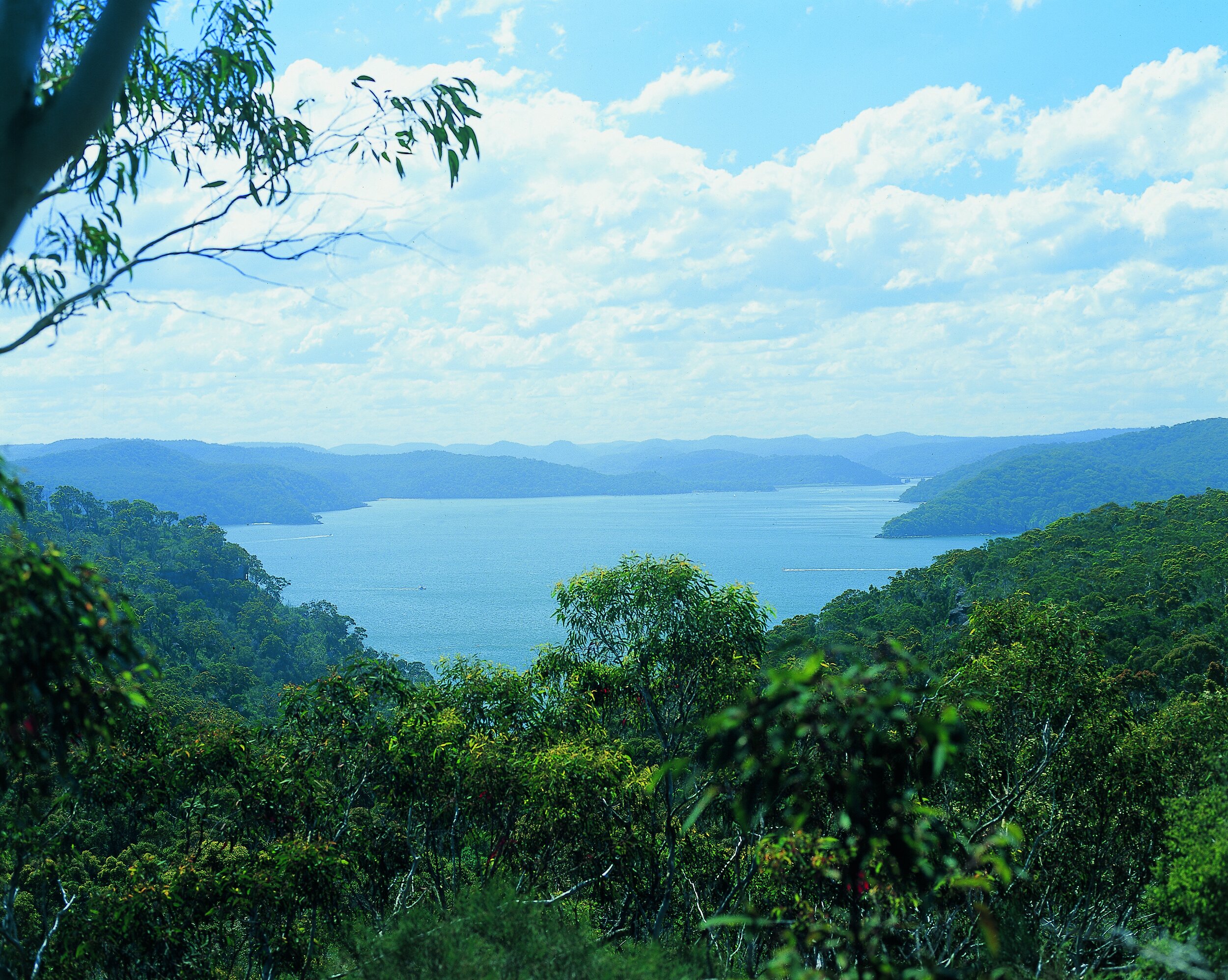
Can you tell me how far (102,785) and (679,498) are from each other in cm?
16930

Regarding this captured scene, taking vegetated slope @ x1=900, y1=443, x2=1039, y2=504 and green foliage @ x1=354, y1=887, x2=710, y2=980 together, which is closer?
green foliage @ x1=354, y1=887, x2=710, y2=980

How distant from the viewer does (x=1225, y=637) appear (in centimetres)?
1559

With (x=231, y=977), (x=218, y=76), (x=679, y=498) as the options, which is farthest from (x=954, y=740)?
(x=679, y=498)

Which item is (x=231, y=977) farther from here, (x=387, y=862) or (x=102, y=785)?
(x=102, y=785)

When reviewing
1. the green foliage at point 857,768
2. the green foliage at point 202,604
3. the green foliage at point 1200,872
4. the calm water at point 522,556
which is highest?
the green foliage at point 857,768

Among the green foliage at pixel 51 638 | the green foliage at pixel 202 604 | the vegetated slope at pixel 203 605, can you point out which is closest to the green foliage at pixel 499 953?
the green foliage at pixel 51 638

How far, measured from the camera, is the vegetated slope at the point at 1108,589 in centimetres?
1595

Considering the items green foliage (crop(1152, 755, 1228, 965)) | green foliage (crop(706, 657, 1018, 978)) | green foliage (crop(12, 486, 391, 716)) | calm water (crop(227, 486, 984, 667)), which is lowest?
calm water (crop(227, 486, 984, 667))

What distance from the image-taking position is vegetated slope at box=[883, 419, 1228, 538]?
101m

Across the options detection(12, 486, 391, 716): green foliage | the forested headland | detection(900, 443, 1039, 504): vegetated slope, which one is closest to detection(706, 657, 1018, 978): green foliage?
the forested headland

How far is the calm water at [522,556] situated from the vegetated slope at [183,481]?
4.31 m

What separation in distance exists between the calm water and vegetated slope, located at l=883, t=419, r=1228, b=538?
3.98 metres

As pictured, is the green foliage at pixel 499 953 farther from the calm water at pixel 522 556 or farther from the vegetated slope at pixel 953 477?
the vegetated slope at pixel 953 477

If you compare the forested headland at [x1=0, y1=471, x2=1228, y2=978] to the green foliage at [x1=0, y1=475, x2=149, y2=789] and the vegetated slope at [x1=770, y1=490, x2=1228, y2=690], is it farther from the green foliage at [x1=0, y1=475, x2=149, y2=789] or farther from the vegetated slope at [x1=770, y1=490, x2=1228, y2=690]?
A: the vegetated slope at [x1=770, y1=490, x2=1228, y2=690]
